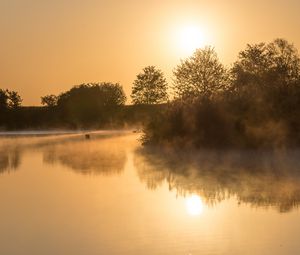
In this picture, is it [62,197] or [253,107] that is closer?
[62,197]

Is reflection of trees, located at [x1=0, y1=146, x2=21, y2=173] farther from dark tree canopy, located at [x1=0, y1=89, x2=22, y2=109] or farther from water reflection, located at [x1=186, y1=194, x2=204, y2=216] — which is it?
dark tree canopy, located at [x1=0, y1=89, x2=22, y2=109]

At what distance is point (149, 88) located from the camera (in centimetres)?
8525

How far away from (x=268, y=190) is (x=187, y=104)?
17654 millimetres

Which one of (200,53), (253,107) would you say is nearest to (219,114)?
(253,107)

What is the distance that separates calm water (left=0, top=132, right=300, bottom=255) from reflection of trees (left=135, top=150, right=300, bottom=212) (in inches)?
0.9

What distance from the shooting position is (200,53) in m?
50.2

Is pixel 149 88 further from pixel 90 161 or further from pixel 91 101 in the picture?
pixel 90 161

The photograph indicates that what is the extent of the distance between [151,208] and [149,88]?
241 feet

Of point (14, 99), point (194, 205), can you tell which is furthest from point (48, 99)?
point (194, 205)

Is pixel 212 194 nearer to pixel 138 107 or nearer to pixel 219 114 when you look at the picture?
pixel 219 114

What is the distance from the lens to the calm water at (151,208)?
9000mm

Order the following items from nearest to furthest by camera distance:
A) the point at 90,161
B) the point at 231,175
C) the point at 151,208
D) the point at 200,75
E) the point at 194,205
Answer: the point at 151,208 → the point at 194,205 → the point at 231,175 → the point at 90,161 → the point at 200,75

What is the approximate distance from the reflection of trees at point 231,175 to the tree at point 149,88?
5897 cm

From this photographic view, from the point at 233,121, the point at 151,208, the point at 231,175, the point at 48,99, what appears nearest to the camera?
the point at 151,208
